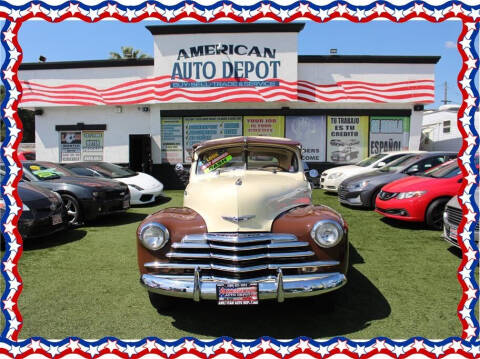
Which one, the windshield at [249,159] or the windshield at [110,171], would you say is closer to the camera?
the windshield at [249,159]

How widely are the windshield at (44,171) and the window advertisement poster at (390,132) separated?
11326 millimetres

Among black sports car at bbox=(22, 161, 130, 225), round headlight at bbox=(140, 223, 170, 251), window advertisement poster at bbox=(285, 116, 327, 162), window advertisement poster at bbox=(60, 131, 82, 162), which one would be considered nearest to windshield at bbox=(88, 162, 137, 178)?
black sports car at bbox=(22, 161, 130, 225)

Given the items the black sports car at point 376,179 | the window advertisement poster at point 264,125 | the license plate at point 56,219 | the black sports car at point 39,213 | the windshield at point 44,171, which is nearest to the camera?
the black sports car at point 39,213

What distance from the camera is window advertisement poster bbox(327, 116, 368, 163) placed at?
1348cm

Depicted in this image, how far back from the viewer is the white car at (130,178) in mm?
9242

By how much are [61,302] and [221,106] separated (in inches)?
417

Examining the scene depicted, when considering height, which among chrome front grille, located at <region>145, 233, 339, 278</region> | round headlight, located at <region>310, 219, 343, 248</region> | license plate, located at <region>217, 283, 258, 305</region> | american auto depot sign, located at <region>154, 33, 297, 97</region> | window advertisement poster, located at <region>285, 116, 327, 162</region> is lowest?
license plate, located at <region>217, 283, 258, 305</region>

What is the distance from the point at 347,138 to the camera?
533 inches

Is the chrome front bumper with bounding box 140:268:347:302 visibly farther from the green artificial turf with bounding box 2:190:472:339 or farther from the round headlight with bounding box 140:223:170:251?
the green artificial turf with bounding box 2:190:472:339

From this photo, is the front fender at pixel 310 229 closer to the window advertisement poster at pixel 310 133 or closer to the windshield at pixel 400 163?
the windshield at pixel 400 163

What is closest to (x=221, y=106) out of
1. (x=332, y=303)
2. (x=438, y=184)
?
(x=438, y=184)

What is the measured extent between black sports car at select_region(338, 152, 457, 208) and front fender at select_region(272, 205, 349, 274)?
523 cm

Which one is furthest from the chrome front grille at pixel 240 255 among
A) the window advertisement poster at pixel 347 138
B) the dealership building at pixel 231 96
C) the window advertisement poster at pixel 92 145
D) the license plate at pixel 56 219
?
the window advertisement poster at pixel 92 145

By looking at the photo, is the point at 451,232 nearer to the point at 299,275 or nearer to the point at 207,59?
the point at 299,275
